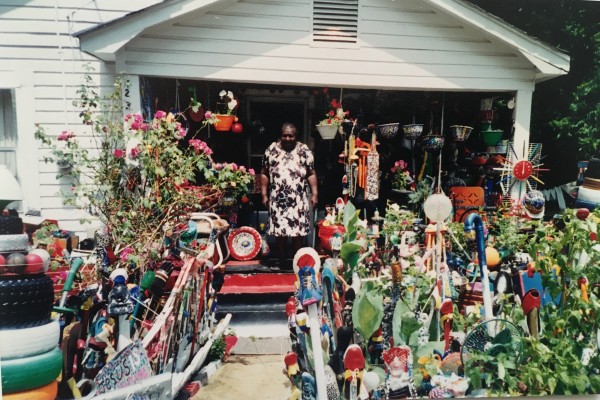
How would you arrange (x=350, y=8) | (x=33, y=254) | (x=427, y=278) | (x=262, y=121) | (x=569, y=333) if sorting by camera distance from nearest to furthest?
(x=33, y=254) → (x=569, y=333) → (x=427, y=278) → (x=350, y=8) → (x=262, y=121)

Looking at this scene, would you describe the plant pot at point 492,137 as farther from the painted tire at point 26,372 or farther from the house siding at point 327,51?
the painted tire at point 26,372

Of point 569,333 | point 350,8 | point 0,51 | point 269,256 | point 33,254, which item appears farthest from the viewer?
point 269,256

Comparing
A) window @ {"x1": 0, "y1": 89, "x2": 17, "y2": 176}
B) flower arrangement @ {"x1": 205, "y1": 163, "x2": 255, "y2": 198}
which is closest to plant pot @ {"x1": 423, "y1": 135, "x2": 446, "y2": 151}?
flower arrangement @ {"x1": 205, "y1": 163, "x2": 255, "y2": 198}

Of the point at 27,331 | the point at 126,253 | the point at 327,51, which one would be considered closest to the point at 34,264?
the point at 27,331

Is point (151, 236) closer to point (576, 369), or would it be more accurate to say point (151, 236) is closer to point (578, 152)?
point (576, 369)

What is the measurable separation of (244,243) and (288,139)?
1.48m

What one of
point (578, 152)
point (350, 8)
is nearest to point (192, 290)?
point (350, 8)

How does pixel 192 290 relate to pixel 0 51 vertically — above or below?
below

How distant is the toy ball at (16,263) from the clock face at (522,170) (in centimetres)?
520

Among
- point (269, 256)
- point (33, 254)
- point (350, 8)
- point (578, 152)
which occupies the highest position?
point (350, 8)

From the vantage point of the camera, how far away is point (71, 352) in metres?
3.10

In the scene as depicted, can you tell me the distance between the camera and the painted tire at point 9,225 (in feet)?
10.1

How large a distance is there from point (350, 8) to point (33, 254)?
4.26 metres

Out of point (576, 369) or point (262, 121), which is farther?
point (262, 121)
